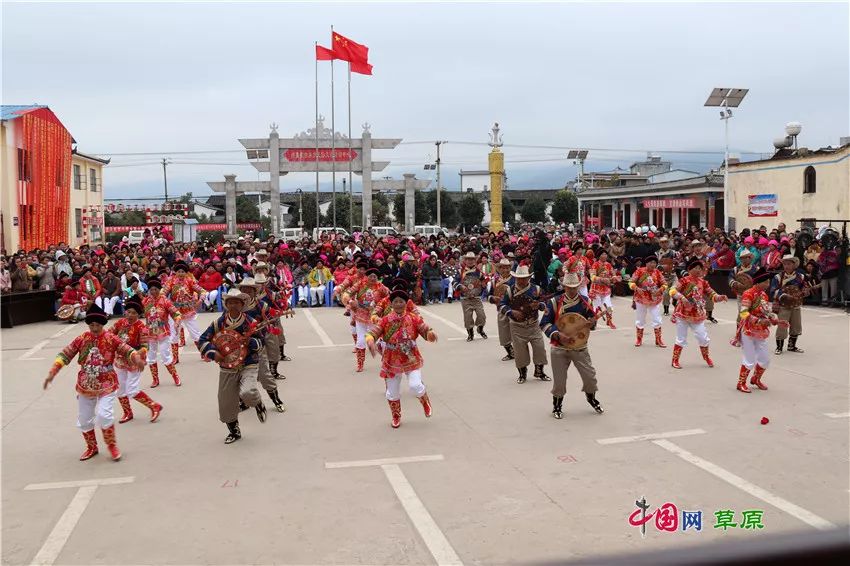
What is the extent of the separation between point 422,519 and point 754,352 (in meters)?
5.94

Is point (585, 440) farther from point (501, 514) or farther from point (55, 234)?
point (55, 234)

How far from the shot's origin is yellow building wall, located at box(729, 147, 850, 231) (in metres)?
26.7

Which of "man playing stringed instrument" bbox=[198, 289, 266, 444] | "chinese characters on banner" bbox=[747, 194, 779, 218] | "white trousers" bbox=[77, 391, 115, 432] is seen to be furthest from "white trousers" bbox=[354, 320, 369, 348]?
"chinese characters on banner" bbox=[747, 194, 779, 218]

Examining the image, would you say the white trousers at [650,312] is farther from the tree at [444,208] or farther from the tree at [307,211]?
the tree at [307,211]

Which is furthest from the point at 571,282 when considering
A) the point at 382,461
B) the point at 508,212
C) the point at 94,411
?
the point at 508,212

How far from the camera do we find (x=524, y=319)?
10930 mm

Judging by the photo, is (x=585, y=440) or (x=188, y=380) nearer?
(x=585, y=440)

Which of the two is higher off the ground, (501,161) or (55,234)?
(501,161)

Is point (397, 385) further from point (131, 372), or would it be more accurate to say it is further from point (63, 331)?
point (63, 331)

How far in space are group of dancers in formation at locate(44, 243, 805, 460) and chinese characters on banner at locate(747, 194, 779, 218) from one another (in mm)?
18489

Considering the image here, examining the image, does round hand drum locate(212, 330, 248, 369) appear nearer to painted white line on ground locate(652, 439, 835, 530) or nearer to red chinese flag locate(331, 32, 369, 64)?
painted white line on ground locate(652, 439, 835, 530)

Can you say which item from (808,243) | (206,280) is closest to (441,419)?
(206,280)

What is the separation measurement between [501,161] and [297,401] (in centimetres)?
2899

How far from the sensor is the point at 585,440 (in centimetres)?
799
